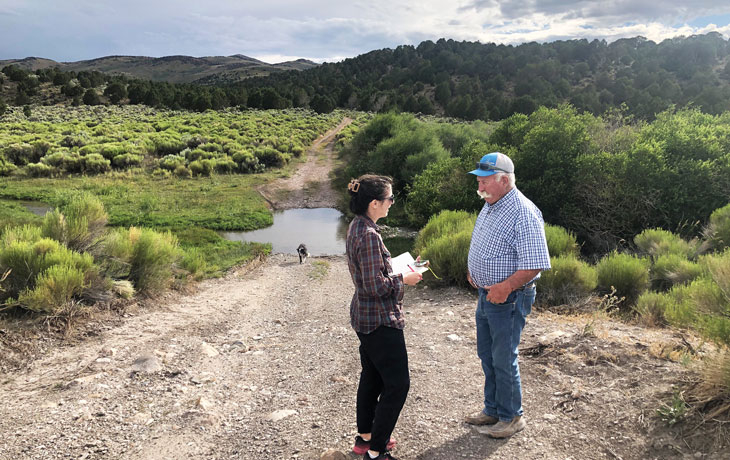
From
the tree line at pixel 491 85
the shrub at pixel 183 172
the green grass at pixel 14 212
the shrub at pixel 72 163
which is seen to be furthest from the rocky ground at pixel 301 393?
the tree line at pixel 491 85

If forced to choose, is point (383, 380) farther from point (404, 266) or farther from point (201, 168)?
point (201, 168)

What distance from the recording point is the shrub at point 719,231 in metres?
9.38

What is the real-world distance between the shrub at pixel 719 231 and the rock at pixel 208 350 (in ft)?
31.9

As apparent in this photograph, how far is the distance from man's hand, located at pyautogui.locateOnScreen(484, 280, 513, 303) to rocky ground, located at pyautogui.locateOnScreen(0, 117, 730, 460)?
1190 millimetres

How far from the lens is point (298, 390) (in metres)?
4.82

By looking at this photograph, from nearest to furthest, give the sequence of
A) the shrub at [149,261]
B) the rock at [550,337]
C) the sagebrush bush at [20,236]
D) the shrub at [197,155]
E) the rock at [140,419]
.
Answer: the rock at [140,419] < the rock at [550,337] < the sagebrush bush at [20,236] < the shrub at [149,261] < the shrub at [197,155]

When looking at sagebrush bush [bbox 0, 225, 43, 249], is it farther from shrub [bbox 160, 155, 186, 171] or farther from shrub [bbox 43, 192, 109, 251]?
shrub [bbox 160, 155, 186, 171]

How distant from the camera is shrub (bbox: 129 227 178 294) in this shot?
8.04 m

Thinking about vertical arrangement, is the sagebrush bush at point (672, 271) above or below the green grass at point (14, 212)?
above

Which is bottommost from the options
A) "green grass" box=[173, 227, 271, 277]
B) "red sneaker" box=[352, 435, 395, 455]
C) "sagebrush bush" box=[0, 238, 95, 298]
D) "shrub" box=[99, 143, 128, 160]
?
"green grass" box=[173, 227, 271, 277]

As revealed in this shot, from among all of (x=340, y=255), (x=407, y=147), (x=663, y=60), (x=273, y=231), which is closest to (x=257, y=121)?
(x=407, y=147)

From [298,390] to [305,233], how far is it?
13902 millimetres

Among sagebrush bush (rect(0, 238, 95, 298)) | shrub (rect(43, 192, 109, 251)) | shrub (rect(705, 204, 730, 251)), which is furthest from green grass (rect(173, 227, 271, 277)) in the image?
shrub (rect(705, 204, 730, 251))

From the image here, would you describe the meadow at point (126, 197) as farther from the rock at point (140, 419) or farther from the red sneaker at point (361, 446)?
the red sneaker at point (361, 446)
